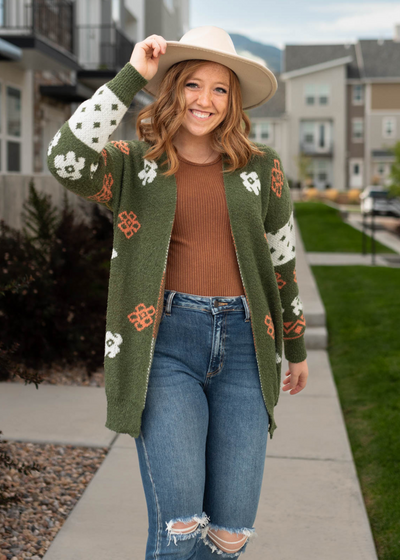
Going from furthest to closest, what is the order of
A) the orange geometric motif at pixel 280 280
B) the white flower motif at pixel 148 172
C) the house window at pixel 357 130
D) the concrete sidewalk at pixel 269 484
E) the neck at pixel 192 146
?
1. the house window at pixel 357 130
2. the concrete sidewalk at pixel 269 484
3. the orange geometric motif at pixel 280 280
4. the neck at pixel 192 146
5. the white flower motif at pixel 148 172

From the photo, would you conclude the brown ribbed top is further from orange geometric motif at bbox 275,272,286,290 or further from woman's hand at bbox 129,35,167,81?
woman's hand at bbox 129,35,167,81

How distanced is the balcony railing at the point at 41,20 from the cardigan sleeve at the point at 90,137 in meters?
10.00

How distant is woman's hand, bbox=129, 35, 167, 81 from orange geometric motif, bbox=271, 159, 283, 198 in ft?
1.85

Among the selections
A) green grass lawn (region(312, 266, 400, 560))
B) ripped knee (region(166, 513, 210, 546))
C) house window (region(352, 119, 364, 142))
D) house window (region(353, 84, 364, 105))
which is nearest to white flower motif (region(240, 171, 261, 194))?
ripped knee (region(166, 513, 210, 546))

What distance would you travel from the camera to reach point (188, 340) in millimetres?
2168

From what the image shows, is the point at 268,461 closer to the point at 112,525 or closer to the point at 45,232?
the point at 112,525

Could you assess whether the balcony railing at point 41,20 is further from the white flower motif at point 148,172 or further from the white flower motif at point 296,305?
the white flower motif at point 296,305

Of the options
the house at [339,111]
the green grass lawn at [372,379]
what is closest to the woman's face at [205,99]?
the green grass lawn at [372,379]

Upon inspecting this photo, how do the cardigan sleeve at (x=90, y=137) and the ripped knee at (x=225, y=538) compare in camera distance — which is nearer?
the cardigan sleeve at (x=90, y=137)

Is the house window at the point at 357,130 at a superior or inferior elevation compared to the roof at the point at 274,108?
inferior

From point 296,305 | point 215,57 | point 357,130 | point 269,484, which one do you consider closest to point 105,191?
point 215,57

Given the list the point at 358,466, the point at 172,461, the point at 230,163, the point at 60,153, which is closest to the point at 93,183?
the point at 60,153

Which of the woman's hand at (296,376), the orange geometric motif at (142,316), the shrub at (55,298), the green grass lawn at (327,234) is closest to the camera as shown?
the orange geometric motif at (142,316)

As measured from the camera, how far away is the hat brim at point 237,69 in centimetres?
224
